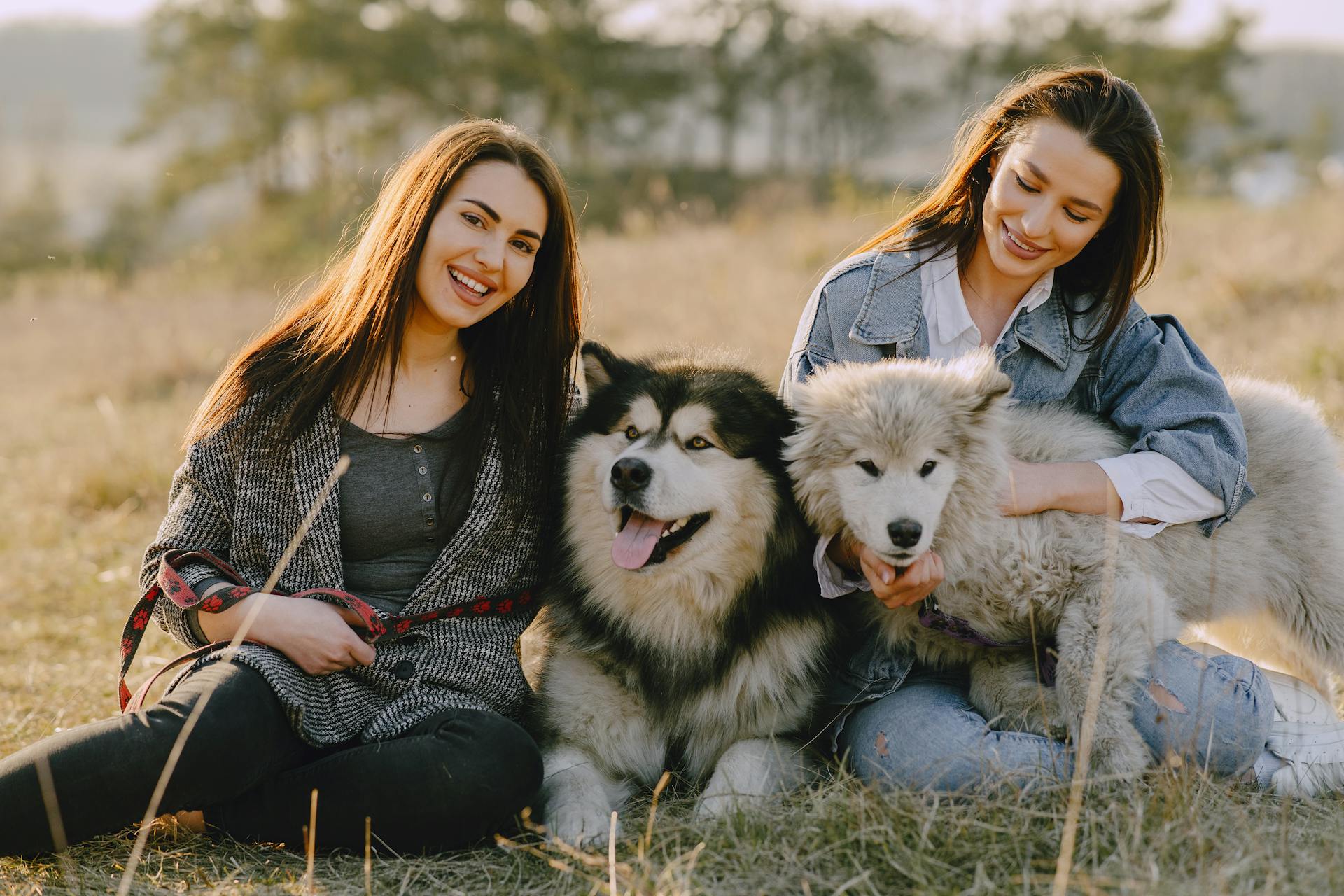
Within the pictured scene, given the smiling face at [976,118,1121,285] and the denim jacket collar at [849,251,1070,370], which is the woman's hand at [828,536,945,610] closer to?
the denim jacket collar at [849,251,1070,370]

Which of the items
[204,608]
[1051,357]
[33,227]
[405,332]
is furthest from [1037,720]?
[33,227]

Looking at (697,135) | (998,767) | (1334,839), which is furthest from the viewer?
(697,135)

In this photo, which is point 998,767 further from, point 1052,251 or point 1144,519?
point 1052,251

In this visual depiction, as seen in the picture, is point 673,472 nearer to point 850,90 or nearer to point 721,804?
point 721,804

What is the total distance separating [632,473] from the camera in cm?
239

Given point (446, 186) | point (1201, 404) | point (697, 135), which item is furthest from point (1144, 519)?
point (697, 135)

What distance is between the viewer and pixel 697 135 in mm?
26234

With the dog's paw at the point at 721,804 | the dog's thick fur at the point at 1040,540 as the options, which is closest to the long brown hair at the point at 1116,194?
the dog's thick fur at the point at 1040,540

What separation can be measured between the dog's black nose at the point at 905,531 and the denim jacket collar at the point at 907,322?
76 cm

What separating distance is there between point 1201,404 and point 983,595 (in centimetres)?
81

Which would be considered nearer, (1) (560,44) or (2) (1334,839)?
(2) (1334,839)

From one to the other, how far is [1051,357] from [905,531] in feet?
3.09

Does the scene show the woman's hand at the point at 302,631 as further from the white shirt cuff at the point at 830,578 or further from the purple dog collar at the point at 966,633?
the purple dog collar at the point at 966,633

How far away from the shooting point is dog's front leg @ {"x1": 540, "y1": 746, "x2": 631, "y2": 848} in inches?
93.4
